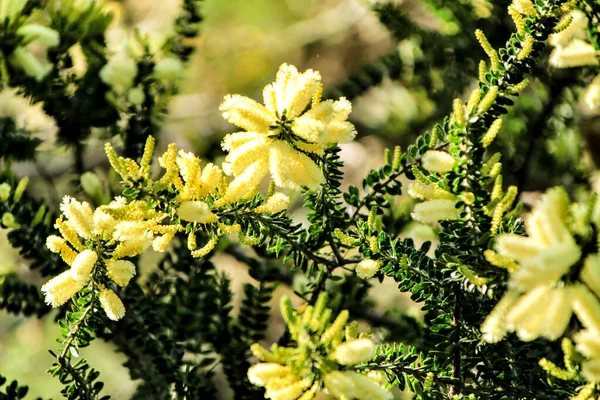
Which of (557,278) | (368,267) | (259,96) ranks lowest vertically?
(259,96)

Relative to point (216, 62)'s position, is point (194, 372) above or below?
above

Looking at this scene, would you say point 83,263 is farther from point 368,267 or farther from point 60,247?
point 368,267

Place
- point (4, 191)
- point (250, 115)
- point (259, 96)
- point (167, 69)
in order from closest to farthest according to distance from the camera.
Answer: point (250, 115)
point (4, 191)
point (167, 69)
point (259, 96)

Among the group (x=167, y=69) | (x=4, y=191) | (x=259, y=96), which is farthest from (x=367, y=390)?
(x=259, y=96)

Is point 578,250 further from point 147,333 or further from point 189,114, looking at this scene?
point 189,114

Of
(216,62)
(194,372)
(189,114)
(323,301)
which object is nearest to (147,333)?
(194,372)

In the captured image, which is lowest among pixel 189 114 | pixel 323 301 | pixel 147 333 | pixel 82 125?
pixel 189 114
